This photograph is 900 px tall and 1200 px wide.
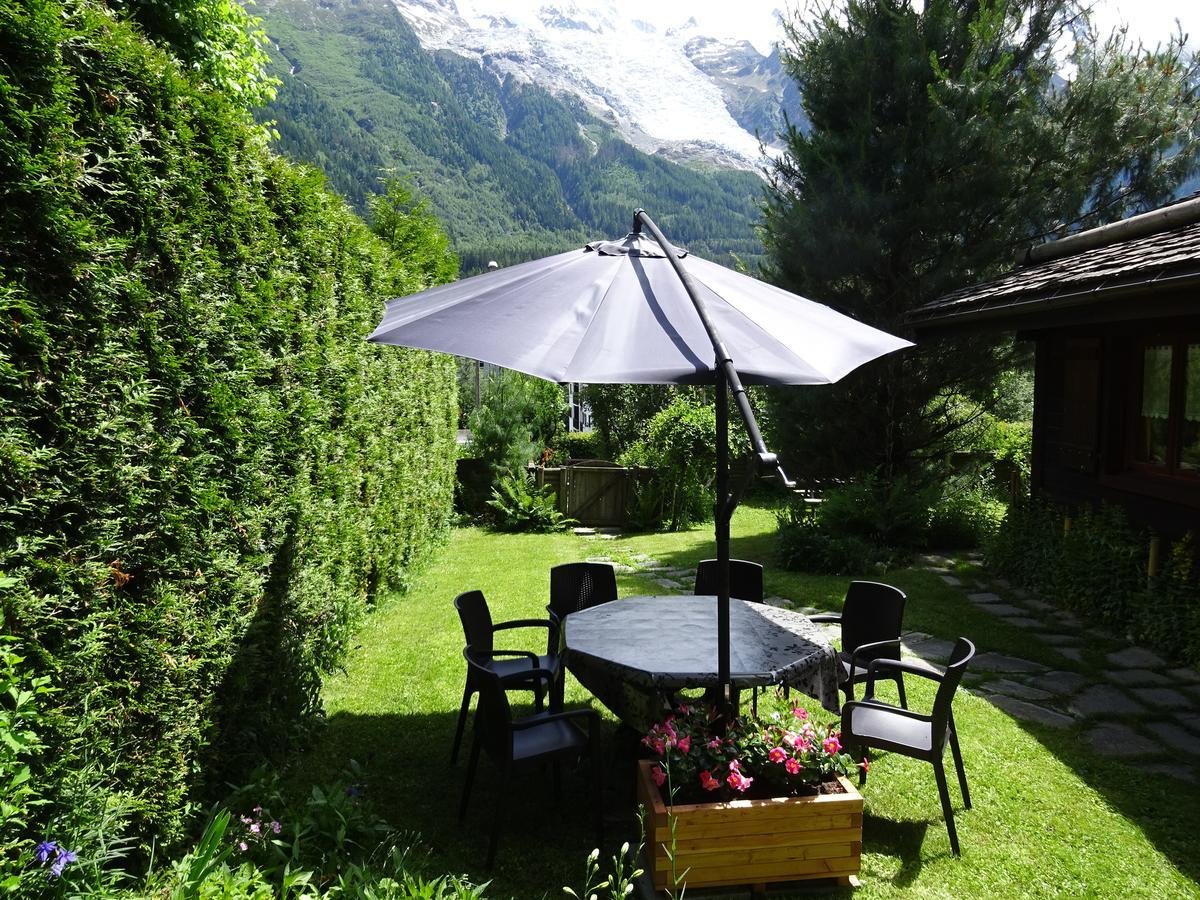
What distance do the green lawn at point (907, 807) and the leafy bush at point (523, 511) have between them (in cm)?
568

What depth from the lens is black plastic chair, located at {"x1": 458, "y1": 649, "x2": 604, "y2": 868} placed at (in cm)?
346

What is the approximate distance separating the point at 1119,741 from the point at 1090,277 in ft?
11.8

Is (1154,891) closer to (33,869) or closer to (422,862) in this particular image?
(422,862)

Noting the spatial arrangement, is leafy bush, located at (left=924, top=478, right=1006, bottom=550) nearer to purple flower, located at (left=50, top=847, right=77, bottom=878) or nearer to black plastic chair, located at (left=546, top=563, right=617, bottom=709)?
black plastic chair, located at (left=546, top=563, right=617, bottom=709)

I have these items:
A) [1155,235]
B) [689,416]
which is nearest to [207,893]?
[1155,235]

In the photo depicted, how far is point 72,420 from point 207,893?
1450mm

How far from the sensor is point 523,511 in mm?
11812

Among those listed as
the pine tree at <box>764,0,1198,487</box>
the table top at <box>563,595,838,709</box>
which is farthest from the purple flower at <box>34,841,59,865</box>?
the pine tree at <box>764,0,1198,487</box>

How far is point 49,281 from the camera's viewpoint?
2.33 metres

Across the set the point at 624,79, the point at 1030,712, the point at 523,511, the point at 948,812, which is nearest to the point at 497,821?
the point at 948,812

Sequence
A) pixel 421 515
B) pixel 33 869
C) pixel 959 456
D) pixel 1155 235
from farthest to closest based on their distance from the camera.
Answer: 1. pixel 959 456
2. pixel 421 515
3. pixel 1155 235
4. pixel 33 869

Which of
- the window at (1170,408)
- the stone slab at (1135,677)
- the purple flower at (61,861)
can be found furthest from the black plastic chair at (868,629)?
the window at (1170,408)

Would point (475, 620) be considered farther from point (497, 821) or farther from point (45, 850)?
point (45, 850)

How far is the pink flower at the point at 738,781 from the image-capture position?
3.11 metres
